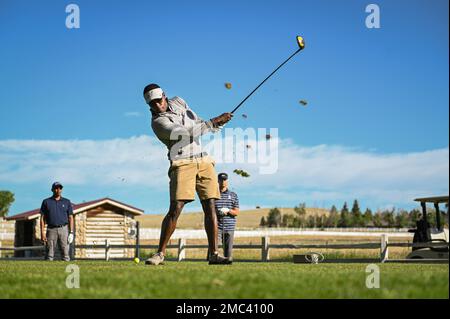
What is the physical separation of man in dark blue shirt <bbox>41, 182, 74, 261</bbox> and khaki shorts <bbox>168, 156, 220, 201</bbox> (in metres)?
7.78

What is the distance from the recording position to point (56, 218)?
15.8 metres

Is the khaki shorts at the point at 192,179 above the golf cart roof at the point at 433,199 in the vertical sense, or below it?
below

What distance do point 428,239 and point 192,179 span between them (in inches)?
491

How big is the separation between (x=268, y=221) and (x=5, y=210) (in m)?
43.9

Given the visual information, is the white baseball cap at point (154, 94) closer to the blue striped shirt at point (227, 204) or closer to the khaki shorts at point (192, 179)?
the khaki shorts at point (192, 179)

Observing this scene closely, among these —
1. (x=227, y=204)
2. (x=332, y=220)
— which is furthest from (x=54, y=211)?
(x=332, y=220)

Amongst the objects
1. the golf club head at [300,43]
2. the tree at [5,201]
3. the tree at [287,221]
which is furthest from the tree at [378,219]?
the golf club head at [300,43]

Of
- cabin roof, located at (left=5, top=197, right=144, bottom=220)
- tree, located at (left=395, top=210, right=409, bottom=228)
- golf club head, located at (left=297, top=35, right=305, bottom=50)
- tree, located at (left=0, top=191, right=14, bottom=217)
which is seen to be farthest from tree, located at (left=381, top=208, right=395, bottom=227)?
golf club head, located at (left=297, top=35, right=305, bottom=50)

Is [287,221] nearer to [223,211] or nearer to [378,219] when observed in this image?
[378,219]

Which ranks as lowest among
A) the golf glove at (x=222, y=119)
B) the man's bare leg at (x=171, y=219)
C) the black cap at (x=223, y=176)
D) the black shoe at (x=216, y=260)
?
the black shoe at (x=216, y=260)

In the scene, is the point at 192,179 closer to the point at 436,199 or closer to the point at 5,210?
the point at 436,199

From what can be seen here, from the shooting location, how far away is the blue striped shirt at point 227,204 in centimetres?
1421

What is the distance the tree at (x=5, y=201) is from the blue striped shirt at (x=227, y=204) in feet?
302

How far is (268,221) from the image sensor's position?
118m
